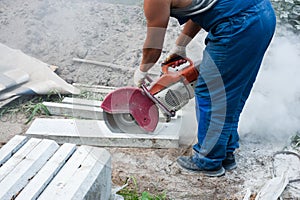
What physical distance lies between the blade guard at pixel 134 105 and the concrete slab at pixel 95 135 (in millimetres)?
130

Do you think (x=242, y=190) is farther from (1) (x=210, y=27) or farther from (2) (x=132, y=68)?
(2) (x=132, y=68)

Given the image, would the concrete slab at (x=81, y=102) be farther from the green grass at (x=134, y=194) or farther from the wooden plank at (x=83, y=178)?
the wooden plank at (x=83, y=178)

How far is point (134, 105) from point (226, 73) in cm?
A: 84

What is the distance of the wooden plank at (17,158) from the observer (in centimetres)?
259

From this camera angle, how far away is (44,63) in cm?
468

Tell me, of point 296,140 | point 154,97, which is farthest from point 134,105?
point 296,140

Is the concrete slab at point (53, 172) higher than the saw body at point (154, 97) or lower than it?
lower

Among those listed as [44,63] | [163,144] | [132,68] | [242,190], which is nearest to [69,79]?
[44,63]

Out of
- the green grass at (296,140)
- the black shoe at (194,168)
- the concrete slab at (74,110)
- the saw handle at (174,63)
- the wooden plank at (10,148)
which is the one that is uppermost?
the green grass at (296,140)

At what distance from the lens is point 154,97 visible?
3461 mm

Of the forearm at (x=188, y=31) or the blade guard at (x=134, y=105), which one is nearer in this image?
the forearm at (x=188, y=31)

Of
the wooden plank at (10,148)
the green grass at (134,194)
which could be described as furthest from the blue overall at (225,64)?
the wooden plank at (10,148)

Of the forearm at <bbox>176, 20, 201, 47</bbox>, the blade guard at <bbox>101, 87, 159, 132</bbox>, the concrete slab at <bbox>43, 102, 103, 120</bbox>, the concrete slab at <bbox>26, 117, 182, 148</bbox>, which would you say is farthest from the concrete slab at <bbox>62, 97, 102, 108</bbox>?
the forearm at <bbox>176, 20, 201, 47</bbox>

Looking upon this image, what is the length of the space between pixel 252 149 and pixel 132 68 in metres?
1.59
